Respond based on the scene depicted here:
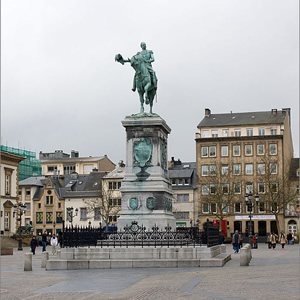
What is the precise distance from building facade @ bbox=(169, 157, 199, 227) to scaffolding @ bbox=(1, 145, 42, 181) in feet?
108

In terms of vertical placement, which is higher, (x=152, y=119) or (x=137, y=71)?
(x=137, y=71)

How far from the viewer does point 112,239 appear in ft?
92.8

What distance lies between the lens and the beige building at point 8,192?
78000mm

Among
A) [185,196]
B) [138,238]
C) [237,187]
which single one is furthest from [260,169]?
[138,238]

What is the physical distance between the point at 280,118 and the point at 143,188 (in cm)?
6696

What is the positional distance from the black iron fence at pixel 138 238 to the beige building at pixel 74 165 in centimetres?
9201

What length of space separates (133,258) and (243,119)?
234 feet

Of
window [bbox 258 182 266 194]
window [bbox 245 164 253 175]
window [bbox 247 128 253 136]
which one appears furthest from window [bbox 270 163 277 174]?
window [bbox 247 128 253 136]

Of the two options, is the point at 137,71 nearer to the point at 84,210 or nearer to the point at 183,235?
the point at 183,235

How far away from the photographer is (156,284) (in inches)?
747

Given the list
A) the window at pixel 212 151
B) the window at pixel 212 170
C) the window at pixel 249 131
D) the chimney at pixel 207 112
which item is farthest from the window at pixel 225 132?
A: the chimney at pixel 207 112

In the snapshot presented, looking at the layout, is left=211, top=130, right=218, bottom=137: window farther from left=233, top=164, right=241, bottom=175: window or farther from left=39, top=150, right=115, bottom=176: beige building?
left=39, top=150, right=115, bottom=176: beige building

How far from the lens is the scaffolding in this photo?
118300 millimetres

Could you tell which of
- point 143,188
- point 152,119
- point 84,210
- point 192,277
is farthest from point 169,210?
point 84,210
